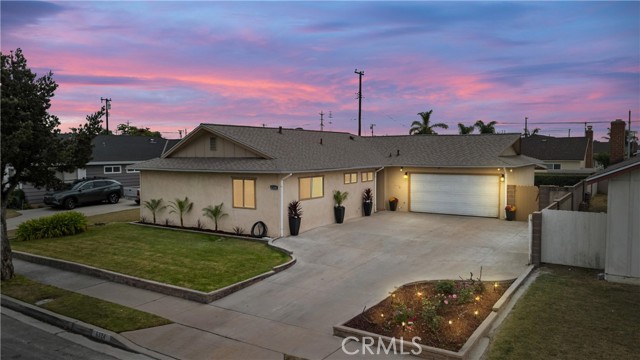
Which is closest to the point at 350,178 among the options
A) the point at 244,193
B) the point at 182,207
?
the point at 244,193

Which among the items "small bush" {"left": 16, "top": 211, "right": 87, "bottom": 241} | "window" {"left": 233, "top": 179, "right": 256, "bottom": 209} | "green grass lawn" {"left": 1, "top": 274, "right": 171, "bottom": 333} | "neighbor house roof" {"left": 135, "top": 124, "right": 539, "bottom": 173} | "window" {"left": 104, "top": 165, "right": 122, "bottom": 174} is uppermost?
"neighbor house roof" {"left": 135, "top": 124, "right": 539, "bottom": 173}

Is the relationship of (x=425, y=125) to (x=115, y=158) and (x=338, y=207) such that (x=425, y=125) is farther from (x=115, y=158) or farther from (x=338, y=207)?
(x=115, y=158)

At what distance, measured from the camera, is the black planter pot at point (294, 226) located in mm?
16906

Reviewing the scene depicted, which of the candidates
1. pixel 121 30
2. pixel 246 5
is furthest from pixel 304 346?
pixel 121 30

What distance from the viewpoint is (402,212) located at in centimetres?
2356

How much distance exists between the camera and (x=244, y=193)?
17.6m

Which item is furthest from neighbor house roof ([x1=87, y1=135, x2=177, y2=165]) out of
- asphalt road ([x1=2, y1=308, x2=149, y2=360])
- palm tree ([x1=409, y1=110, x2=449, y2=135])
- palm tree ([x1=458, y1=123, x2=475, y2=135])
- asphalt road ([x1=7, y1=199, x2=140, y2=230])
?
palm tree ([x1=458, y1=123, x2=475, y2=135])

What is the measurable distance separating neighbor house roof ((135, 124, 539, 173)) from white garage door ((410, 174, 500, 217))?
0.94m

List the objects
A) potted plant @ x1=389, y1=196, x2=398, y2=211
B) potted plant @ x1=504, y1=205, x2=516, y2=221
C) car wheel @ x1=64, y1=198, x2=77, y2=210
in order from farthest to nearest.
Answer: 1. car wheel @ x1=64, y1=198, x2=77, y2=210
2. potted plant @ x1=389, y1=196, x2=398, y2=211
3. potted plant @ x1=504, y1=205, x2=516, y2=221

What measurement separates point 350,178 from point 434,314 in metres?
13.5

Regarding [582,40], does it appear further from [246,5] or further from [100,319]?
[100,319]

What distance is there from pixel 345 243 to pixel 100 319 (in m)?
8.68

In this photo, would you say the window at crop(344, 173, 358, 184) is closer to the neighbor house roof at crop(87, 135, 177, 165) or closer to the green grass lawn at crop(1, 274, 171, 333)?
the green grass lawn at crop(1, 274, 171, 333)

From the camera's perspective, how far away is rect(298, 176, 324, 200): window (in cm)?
1791
